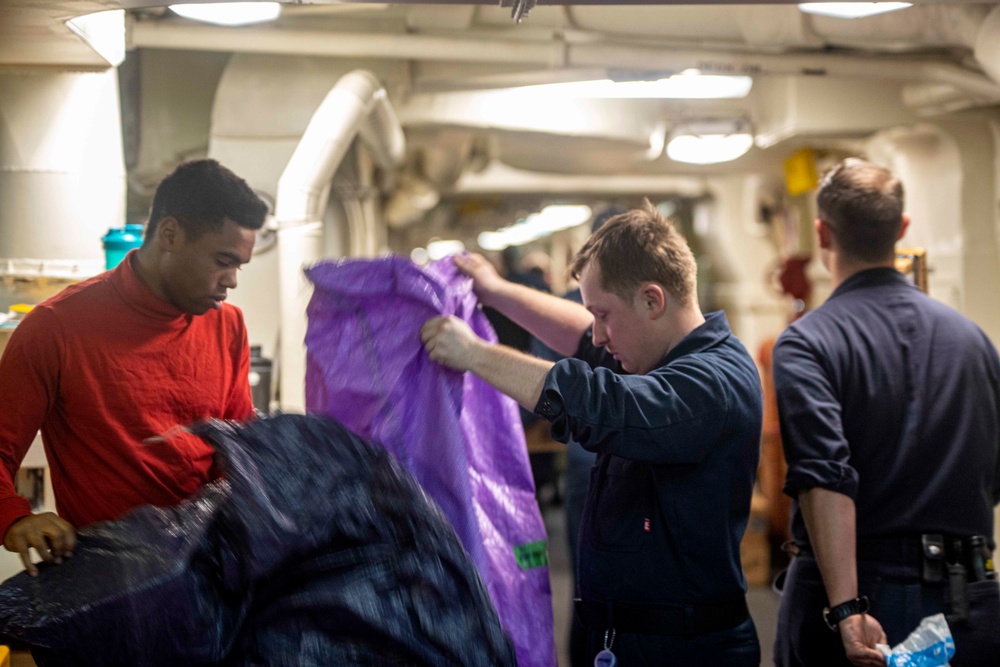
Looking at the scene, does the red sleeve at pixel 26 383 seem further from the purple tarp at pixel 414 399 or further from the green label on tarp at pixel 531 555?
the green label on tarp at pixel 531 555

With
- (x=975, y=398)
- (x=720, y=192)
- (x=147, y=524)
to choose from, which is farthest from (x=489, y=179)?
(x=147, y=524)

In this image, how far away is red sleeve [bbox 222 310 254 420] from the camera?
6.19ft

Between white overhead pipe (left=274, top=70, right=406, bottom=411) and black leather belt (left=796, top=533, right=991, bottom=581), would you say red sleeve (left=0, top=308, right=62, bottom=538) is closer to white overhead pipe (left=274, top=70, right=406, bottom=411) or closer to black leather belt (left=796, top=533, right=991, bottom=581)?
white overhead pipe (left=274, top=70, right=406, bottom=411)

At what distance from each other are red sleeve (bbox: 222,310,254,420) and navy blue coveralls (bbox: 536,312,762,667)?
23.0 inches

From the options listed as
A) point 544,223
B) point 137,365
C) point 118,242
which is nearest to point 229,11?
point 118,242

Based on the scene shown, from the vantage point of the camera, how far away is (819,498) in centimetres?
207

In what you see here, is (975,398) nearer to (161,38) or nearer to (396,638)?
(396,638)

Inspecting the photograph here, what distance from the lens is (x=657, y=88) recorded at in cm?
470

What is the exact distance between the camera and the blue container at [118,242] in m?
2.21

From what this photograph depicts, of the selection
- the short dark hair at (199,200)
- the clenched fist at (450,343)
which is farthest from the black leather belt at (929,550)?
the short dark hair at (199,200)

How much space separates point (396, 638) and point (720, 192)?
25.1 feet

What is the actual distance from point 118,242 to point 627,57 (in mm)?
2532

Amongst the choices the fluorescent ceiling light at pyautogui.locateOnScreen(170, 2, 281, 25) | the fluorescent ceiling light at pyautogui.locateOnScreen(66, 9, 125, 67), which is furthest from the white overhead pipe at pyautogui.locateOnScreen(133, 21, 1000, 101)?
the fluorescent ceiling light at pyautogui.locateOnScreen(66, 9, 125, 67)

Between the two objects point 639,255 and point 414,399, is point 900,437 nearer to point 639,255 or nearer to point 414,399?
point 639,255
